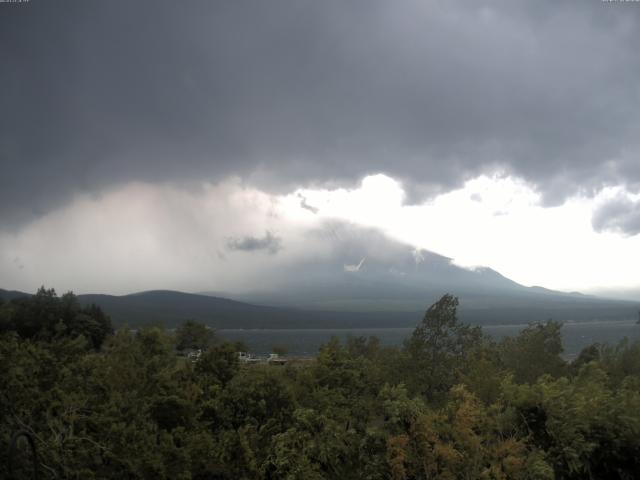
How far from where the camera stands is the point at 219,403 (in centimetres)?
1803

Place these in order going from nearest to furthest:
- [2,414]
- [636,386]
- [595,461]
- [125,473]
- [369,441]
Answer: [2,414] → [125,473] → [369,441] → [595,461] → [636,386]

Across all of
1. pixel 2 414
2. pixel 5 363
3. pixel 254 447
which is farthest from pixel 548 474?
pixel 5 363

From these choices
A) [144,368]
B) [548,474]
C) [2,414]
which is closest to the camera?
[2,414]

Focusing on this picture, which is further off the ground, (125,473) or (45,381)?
(45,381)

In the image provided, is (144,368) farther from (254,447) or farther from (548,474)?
(548,474)

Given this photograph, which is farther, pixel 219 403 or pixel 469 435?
pixel 219 403

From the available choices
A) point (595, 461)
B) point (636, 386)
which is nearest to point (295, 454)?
Result: point (595, 461)

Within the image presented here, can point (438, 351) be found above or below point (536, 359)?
above

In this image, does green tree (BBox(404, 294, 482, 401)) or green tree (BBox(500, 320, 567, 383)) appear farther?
green tree (BBox(500, 320, 567, 383))

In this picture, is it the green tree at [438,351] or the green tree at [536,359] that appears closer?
the green tree at [438,351]

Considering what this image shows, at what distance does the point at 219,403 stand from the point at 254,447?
248 centimetres

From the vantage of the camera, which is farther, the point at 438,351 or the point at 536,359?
the point at 536,359

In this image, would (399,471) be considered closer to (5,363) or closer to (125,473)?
(125,473)

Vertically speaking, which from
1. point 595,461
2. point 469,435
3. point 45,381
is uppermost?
point 45,381
